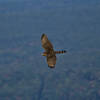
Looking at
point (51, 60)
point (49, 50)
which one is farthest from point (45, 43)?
point (51, 60)

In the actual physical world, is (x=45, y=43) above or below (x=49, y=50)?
above

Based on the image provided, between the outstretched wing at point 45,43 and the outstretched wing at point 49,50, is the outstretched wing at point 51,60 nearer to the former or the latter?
the outstretched wing at point 49,50

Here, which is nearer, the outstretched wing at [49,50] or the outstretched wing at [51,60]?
the outstretched wing at [49,50]

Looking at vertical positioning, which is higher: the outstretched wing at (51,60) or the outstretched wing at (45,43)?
the outstretched wing at (45,43)

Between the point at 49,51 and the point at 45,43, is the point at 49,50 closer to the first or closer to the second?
the point at 49,51

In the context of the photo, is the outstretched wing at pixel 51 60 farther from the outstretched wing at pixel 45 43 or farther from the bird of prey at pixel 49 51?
the outstretched wing at pixel 45 43

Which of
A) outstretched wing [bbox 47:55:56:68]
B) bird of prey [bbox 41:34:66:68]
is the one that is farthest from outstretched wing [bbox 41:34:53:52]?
outstretched wing [bbox 47:55:56:68]

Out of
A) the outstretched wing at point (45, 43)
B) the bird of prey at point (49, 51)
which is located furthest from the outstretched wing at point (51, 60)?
the outstretched wing at point (45, 43)

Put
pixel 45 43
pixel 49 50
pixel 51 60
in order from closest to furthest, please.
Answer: pixel 45 43 → pixel 49 50 → pixel 51 60

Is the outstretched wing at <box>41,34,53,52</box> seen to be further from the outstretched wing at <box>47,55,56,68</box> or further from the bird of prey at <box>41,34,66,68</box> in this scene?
the outstretched wing at <box>47,55,56,68</box>

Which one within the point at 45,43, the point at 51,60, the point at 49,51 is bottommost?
the point at 51,60

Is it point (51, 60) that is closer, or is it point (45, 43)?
point (45, 43)
